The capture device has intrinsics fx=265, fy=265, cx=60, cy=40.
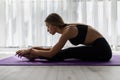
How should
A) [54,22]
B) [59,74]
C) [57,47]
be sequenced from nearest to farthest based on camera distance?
[59,74] → [57,47] → [54,22]

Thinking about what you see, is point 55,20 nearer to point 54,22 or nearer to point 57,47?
point 54,22

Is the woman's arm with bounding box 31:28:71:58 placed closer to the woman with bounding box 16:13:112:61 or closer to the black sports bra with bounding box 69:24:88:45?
the woman with bounding box 16:13:112:61

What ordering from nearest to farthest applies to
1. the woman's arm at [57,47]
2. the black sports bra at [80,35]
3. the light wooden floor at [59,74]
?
the light wooden floor at [59,74]
the woman's arm at [57,47]
the black sports bra at [80,35]

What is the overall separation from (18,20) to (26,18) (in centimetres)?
14

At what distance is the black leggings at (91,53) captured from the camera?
2.71 m

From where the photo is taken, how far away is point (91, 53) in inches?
107

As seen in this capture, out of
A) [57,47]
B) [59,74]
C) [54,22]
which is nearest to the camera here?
[59,74]

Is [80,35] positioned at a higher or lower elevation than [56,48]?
higher

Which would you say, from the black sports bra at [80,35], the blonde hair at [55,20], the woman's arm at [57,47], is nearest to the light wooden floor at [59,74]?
the woman's arm at [57,47]

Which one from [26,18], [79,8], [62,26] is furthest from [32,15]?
[62,26]

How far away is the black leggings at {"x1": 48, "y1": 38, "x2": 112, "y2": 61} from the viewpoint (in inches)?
107

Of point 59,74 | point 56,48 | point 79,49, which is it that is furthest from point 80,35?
point 59,74

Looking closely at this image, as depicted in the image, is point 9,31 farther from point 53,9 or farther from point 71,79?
point 71,79

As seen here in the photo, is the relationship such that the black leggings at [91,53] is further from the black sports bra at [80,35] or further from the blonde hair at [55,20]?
the blonde hair at [55,20]
